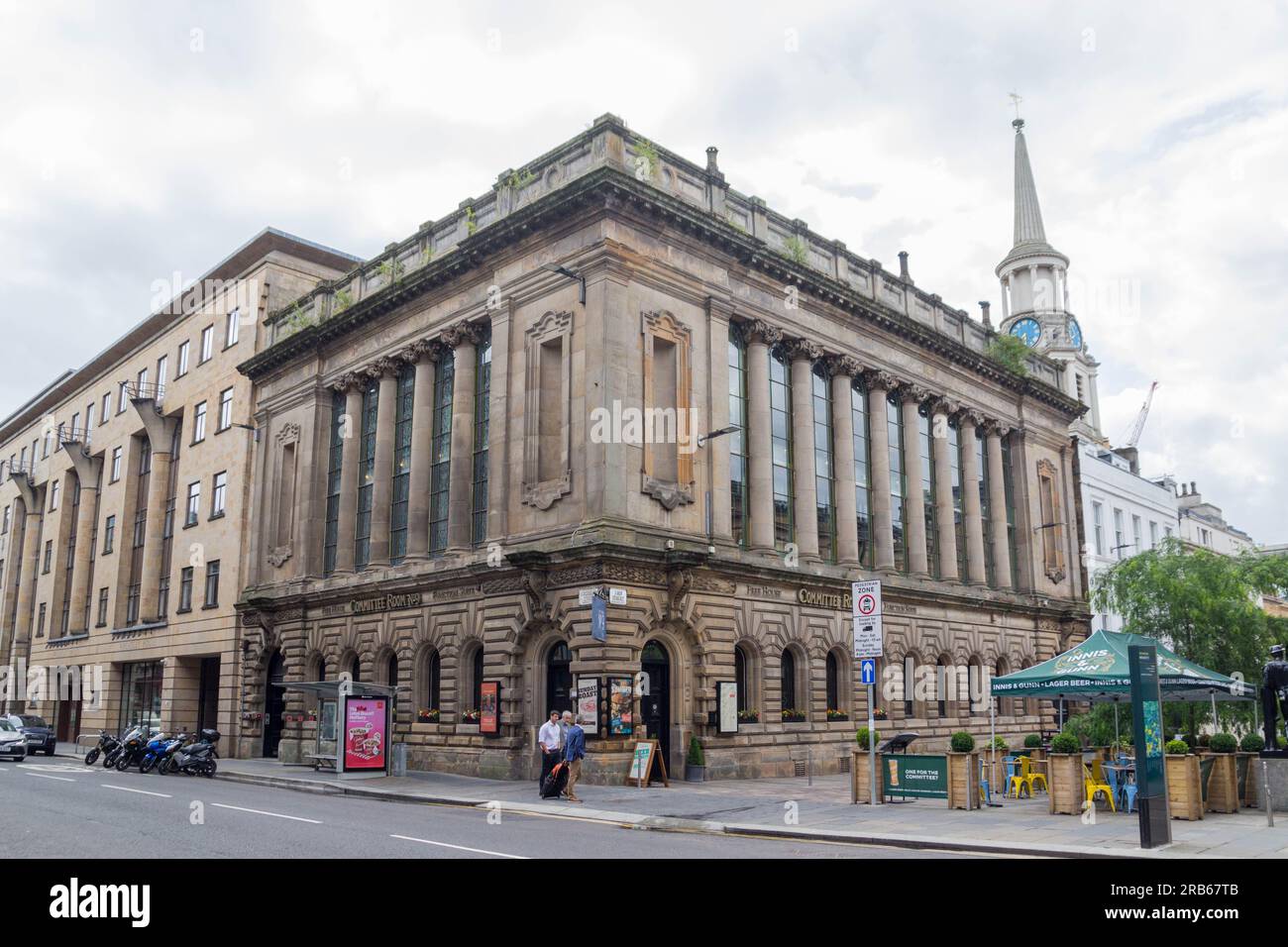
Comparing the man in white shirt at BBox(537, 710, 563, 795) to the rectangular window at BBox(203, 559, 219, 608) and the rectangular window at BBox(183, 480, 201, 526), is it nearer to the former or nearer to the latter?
the rectangular window at BBox(203, 559, 219, 608)

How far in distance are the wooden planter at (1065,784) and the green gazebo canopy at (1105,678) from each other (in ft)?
6.36

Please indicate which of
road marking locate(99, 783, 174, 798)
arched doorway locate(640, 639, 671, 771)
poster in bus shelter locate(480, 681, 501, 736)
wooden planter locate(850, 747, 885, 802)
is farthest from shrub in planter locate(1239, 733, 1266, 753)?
road marking locate(99, 783, 174, 798)

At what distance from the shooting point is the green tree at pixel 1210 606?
106 feet

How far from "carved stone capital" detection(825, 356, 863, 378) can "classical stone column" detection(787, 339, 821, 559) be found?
105 centimetres

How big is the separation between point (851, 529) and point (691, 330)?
32.5 feet

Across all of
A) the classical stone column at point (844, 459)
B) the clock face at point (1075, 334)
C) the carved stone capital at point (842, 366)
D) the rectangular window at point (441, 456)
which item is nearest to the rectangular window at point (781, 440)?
the carved stone capital at point (842, 366)

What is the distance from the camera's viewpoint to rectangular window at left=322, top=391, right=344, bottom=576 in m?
39.6

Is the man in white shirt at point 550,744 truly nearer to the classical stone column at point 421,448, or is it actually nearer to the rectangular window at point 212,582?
the classical stone column at point 421,448

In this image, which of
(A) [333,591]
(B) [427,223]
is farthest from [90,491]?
(B) [427,223]

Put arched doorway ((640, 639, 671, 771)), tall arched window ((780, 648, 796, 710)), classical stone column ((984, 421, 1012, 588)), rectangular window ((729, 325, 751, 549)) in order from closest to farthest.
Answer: arched doorway ((640, 639, 671, 771))
rectangular window ((729, 325, 751, 549))
tall arched window ((780, 648, 796, 710))
classical stone column ((984, 421, 1012, 588))

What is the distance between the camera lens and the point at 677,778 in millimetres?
28047

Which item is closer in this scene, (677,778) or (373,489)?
(677,778)

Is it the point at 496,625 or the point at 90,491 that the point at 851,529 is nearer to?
the point at 496,625

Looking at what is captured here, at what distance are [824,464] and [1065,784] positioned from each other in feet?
60.5
